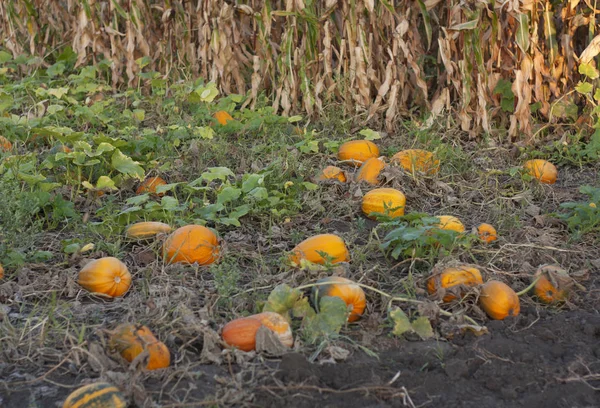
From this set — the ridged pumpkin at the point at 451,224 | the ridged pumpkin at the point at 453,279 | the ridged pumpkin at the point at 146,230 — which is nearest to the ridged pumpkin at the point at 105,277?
the ridged pumpkin at the point at 146,230

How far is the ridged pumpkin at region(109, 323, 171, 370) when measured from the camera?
251 centimetres

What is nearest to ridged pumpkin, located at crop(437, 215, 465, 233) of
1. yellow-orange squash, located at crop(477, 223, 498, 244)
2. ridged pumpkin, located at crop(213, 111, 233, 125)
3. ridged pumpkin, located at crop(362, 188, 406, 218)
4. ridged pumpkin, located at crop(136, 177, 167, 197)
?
yellow-orange squash, located at crop(477, 223, 498, 244)

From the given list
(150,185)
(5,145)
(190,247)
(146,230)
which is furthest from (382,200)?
(5,145)

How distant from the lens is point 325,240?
10.7ft

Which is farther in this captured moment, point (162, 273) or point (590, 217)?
point (590, 217)

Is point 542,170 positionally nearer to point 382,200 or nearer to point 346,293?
point 382,200

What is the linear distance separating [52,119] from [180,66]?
123 cm

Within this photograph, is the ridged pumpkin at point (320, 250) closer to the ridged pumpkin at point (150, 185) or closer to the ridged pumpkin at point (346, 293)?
the ridged pumpkin at point (346, 293)

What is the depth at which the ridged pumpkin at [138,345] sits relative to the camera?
2.51 metres

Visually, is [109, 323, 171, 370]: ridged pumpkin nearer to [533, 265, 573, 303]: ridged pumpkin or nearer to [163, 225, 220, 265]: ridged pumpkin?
[163, 225, 220, 265]: ridged pumpkin

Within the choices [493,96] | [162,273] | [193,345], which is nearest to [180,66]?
[493,96]

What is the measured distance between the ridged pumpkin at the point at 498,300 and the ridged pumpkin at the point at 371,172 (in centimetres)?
143

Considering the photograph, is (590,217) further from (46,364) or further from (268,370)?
(46,364)

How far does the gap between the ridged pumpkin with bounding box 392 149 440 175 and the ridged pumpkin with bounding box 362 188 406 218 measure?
522mm
